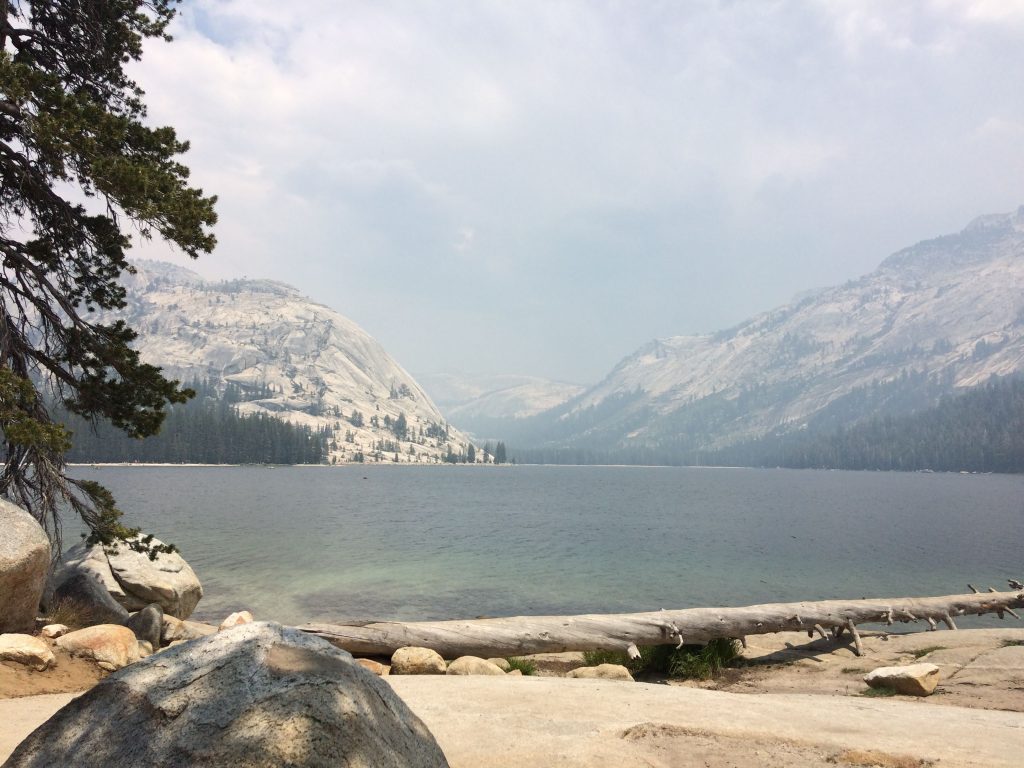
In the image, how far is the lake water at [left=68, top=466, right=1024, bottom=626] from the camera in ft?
118

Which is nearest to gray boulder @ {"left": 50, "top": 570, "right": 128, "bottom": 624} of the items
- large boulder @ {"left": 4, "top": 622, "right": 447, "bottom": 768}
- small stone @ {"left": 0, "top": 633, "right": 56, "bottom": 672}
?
small stone @ {"left": 0, "top": 633, "right": 56, "bottom": 672}

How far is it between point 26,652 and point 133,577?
8128mm

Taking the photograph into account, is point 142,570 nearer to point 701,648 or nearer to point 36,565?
point 36,565

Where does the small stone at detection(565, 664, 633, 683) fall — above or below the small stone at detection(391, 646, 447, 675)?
below

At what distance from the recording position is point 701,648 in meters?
18.9

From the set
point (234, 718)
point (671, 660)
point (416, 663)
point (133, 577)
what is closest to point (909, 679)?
point (671, 660)

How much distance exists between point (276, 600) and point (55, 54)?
27.5 m

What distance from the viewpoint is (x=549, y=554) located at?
176 feet

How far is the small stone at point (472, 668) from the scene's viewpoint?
1542cm

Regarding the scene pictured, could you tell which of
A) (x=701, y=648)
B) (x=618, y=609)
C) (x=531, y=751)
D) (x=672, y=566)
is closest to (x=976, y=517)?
(x=672, y=566)

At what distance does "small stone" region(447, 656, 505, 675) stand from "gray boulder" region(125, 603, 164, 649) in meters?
8.41

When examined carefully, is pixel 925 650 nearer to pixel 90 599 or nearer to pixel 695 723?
pixel 695 723

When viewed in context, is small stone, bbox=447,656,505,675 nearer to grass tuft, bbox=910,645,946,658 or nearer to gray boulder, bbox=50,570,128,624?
gray boulder, bbox=50,570,128,624

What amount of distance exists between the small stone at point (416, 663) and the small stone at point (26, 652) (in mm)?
7356
